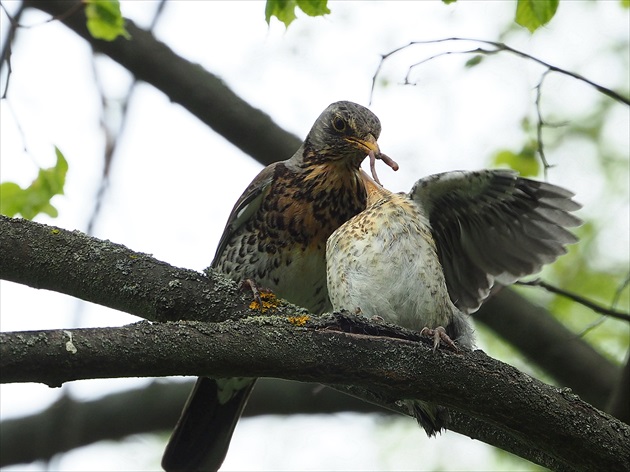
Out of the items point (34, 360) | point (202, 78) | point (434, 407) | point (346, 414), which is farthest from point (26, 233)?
point (346, 414)

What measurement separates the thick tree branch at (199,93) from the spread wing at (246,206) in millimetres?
817

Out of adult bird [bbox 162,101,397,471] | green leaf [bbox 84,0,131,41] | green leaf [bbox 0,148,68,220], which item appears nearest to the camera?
green leaf [bbox 84,0,131,41]

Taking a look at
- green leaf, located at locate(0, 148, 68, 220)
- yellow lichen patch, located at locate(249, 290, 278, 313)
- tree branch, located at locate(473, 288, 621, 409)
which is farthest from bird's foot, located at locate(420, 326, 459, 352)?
tree branch, located at locate(473, 288, 621, 409)

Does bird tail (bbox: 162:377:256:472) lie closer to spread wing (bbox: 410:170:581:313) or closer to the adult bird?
the adult bird

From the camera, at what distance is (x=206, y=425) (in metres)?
6.44

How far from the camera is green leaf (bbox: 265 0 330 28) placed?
5.63m

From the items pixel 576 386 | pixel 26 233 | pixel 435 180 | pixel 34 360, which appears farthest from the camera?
pixel 576 386

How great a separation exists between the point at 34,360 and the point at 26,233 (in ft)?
4.39

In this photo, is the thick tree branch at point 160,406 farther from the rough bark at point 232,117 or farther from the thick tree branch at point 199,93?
the thick tree branch at point 199,93

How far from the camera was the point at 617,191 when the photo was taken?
10664 millimetres

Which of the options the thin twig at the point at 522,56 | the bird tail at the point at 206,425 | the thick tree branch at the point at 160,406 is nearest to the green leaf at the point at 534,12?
the thin twig at the point at 522,56

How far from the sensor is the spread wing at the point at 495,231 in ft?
18.0

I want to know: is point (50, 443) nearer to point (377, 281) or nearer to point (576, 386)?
point (377, 281)

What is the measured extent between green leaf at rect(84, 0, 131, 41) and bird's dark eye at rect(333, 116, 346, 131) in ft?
4.97
